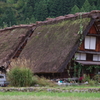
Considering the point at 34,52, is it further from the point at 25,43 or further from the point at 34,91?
the point at 34,91

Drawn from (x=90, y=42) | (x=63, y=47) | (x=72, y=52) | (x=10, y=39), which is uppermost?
(x=10, y=39)

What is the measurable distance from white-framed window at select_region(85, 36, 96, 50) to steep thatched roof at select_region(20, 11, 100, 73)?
133 centimetres

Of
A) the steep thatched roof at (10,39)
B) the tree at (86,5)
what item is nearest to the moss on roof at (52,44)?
the steep thatched roof at (10,39)

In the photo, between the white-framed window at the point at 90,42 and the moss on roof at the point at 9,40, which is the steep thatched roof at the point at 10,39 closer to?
the moss on roof at the point at 9,40

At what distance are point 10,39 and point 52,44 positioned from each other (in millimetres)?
7433

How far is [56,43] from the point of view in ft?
77.0

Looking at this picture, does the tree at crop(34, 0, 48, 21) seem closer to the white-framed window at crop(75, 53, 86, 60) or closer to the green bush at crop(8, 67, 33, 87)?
the white-framed window at crop(75, 53, 86, 60)

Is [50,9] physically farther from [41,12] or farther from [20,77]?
[20,77]

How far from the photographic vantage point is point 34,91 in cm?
1349

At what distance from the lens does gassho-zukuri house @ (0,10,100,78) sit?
2181cm

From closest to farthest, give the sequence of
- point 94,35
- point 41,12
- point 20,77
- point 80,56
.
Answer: point 20,77 → point 80,56 → point 94,35 → point 41,12

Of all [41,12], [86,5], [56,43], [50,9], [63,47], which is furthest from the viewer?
[50,9]

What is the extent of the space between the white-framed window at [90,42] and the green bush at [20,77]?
7.13 meters

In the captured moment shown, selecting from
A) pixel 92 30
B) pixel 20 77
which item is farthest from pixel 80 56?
pixel 20 77
